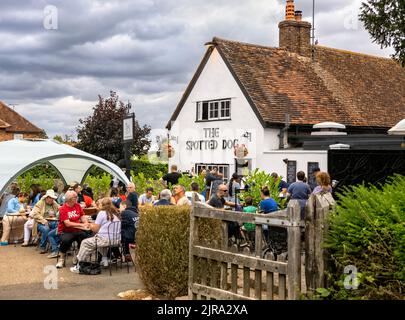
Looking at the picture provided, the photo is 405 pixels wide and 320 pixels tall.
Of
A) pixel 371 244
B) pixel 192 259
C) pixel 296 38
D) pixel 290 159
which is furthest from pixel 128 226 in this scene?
pixel 296 38

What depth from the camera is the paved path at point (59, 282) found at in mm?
9445

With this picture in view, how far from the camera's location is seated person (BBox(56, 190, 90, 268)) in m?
12.3

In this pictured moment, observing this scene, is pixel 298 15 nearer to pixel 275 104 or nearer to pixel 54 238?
pixel 275 104

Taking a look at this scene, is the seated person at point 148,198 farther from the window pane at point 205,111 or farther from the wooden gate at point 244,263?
the window pane at point 205,111

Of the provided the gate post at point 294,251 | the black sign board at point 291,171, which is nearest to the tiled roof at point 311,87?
the black sign board at point 291,171

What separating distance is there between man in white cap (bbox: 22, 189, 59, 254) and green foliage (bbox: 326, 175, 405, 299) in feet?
32.7

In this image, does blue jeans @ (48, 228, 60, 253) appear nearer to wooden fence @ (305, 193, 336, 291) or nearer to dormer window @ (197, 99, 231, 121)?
wooden fence @ (305, 193, 336, 291)

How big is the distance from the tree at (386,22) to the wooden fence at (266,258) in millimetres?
12382

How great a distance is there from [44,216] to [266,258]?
31.1 ft

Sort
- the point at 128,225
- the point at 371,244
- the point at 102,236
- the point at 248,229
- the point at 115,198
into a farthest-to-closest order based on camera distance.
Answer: the point at 115,198 < the point at 128,225 < the point at 248,229 < the point at 102,236 < the point at 371,244

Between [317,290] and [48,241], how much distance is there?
9949 millimetres

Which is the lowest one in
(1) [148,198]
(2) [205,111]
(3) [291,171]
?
(1) [148,198]

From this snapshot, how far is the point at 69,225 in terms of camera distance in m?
12.3
